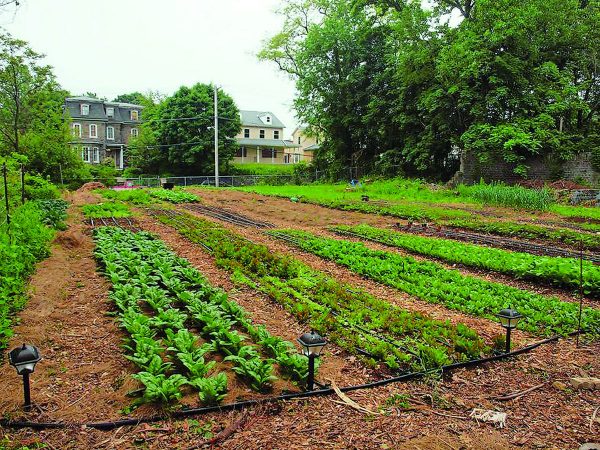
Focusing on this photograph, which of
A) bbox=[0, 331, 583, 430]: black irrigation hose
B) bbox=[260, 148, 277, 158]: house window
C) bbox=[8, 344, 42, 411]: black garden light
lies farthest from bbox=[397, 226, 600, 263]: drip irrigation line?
bbox=[260, 148, 277, 158]: house window

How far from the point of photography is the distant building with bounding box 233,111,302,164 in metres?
50.6

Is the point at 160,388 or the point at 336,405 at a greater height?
the point at 160,388

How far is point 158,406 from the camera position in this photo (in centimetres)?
323

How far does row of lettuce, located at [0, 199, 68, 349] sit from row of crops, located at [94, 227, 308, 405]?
1.09 metres

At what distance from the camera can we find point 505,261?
7.62m

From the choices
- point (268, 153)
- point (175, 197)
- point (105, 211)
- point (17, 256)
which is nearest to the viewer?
point (17, 256)

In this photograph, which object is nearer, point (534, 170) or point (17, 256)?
point (17, 256)

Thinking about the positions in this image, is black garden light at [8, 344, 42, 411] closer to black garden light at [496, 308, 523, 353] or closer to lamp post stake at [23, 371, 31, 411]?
lamp post stake at [23, 371, 31, 411]

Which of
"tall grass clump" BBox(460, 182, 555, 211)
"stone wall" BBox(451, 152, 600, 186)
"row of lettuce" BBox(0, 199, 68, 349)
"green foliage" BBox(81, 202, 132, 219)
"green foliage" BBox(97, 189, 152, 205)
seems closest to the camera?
"row of lettuce" BBox(0, 199, 68, 349)

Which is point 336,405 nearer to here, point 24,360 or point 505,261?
point 24,360

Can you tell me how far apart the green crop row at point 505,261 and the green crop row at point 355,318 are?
2735 mm

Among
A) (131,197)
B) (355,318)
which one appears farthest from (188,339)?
(131,197)

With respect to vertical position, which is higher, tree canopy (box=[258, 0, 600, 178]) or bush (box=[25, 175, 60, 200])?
tree canopy (box=[258, 0, 600, 178])

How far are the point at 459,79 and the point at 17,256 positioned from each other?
897 inches
